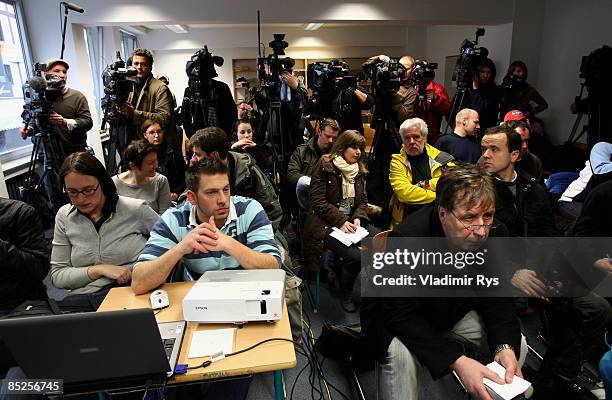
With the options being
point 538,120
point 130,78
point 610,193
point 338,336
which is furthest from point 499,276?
point 538,120

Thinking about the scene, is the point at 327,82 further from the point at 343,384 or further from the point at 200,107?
the point at 343,384

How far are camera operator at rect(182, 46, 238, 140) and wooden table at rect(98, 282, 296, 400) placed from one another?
7.01 feet

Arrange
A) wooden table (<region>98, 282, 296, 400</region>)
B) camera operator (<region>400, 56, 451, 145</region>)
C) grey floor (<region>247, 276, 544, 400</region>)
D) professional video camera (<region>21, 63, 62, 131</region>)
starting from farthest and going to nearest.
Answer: camera operator (<region>400, 56, 451, 145</region>) → professional video camera (<region>21, 63, 62, 131</region>) → grey floor (<region>247, 276, 544, 400</region>) → wooden table (<region>98, 282, 296, 400</region>)

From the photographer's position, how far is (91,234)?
172cm

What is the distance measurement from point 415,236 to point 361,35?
8.11 metres

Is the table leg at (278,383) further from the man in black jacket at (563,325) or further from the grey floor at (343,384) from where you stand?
the man in black jacket at (563,325)

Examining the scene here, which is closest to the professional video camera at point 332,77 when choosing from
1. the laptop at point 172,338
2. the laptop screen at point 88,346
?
the laptop at point 172,338

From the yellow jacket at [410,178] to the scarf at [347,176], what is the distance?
248 millimetres

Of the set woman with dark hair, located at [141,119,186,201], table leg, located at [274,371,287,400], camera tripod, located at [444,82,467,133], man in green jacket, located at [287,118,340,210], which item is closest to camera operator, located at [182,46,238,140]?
woman with dark hair, located at [141,119,186,201]

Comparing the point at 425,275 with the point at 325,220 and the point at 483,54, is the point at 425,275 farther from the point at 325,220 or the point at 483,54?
the point at 483,54

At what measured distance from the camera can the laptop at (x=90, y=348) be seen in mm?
903

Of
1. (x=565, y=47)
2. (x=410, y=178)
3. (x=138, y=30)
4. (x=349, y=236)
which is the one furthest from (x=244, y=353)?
(x=138, y=30)

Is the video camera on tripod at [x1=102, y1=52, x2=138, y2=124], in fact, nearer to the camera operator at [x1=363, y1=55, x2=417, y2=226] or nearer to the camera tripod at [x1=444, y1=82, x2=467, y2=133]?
the camera operator at [x1=363, y1=55, x2=417, y2=226]

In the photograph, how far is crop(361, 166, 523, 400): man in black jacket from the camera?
131 centimetres
